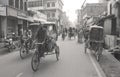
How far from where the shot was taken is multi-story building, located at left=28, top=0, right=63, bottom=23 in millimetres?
74750

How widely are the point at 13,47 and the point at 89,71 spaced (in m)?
9.25

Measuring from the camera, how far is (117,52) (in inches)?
612

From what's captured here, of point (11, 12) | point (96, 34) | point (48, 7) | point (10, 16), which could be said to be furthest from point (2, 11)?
point (48, 7)

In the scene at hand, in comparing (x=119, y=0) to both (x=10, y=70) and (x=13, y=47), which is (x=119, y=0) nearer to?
(x=13, y=47)

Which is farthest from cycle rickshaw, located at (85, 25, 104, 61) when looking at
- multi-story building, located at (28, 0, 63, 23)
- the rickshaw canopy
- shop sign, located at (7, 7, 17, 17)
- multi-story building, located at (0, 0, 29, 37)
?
multi-story building, located at (28, 0, 63, 23)

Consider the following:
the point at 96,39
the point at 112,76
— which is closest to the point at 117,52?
the point at 96,39

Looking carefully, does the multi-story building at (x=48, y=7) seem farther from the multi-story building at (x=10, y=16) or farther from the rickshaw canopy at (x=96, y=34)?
the rickshaw canopy at (x=96, y=34)

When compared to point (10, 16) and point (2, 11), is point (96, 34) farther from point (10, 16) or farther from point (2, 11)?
point (10, 16)

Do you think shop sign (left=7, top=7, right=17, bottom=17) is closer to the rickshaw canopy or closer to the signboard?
the signboard

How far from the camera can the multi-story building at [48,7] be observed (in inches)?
2943

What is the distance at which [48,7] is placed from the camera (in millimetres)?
76062

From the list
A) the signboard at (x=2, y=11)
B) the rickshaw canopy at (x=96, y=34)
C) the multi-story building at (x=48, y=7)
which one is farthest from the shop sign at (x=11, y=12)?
the multi-story building at (x=48, y=7)

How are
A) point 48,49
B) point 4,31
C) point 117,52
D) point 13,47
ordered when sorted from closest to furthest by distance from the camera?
point 48,49 → point 117,52 → point 13,47 → point 4,31

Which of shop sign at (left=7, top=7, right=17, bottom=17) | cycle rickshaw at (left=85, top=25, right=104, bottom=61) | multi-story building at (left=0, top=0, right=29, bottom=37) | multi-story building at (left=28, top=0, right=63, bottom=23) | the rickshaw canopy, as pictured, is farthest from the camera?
multi-story building at (left=28, top=0, right=63, bottom=23)
